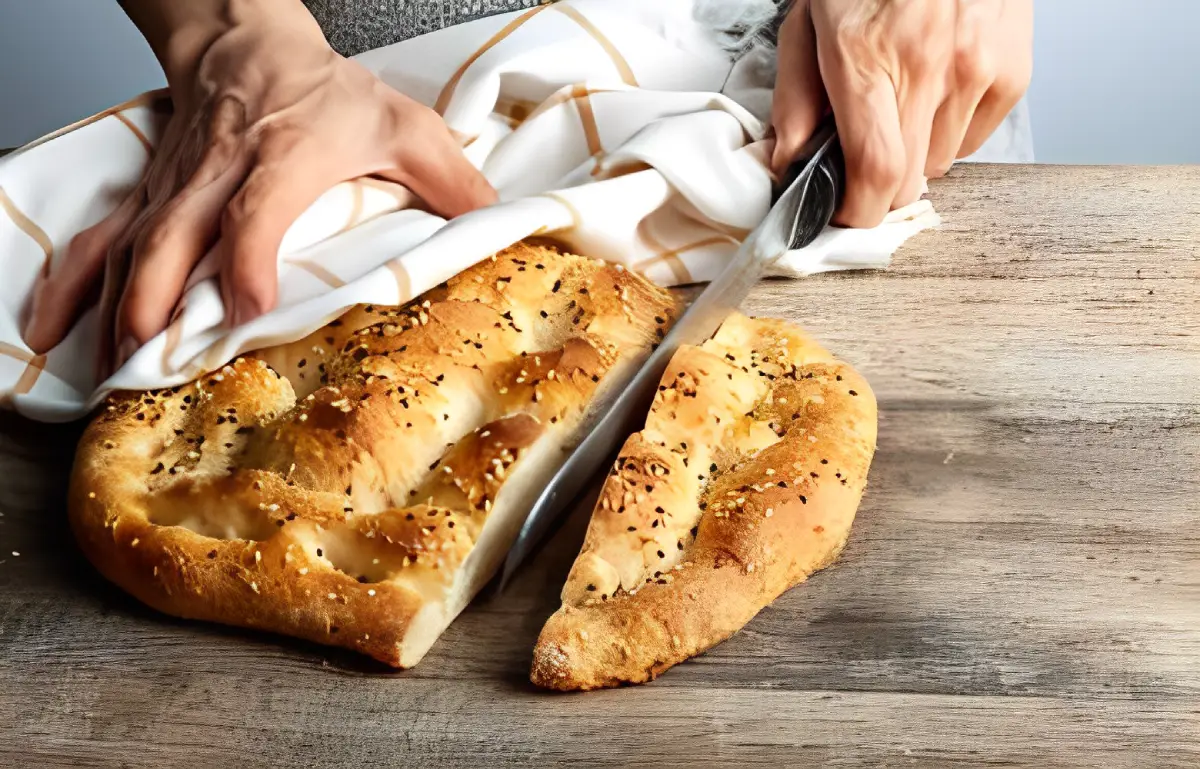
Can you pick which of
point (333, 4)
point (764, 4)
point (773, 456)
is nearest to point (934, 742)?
point (773, 456)

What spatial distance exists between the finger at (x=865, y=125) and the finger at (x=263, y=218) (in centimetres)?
64

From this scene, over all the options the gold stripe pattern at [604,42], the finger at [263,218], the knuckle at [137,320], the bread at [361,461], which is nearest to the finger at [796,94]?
the gold stripe pattern at [604,42]

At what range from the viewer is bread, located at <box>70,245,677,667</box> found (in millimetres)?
939

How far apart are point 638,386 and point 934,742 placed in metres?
0.44

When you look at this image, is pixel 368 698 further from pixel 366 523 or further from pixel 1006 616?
pixel 1006 616

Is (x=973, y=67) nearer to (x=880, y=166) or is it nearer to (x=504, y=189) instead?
(x=880, y=166)

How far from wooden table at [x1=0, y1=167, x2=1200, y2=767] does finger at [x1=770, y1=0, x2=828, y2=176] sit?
0.30 meters

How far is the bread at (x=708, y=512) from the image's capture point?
90cm

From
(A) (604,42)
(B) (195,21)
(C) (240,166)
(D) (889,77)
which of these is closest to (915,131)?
(D) (889,77)

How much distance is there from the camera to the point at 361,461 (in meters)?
1.00

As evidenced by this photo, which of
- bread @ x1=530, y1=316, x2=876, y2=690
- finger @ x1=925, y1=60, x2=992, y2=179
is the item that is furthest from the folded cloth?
bread @ x1=530, y1=316, x2=876, y2=690

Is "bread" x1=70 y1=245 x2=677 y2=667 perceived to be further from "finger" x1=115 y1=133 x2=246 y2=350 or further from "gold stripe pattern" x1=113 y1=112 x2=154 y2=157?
"gold stripe pattern" x1=113 y1=112 x2=154 y2=157

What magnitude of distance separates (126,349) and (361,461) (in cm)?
38

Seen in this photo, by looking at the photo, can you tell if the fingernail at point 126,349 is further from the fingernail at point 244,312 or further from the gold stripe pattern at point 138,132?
the gold stripe pattern at point 138,132
